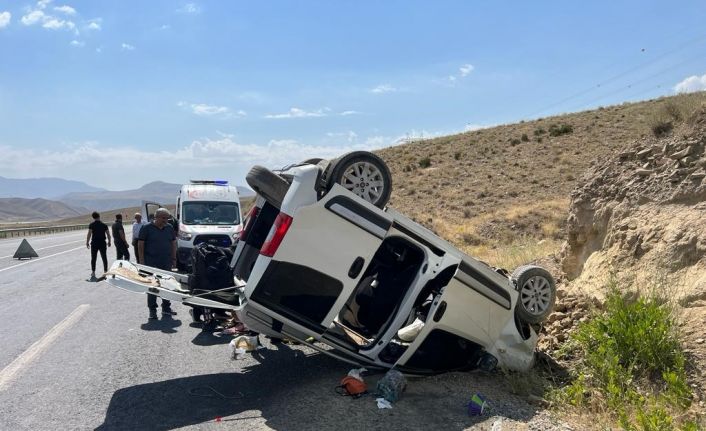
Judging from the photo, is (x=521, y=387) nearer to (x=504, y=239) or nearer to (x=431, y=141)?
(x=504, y=239)

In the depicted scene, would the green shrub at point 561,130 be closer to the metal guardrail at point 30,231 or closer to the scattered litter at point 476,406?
the scattered litter at point 476,406

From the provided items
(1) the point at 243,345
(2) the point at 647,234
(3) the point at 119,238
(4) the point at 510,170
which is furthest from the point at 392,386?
(4) the point at 510,170

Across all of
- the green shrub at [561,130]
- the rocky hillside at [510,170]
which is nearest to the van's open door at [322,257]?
the rocky hillside at [510,170]

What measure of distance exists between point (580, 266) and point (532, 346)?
10.1 ft

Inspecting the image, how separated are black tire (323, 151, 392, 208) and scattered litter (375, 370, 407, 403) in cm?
158

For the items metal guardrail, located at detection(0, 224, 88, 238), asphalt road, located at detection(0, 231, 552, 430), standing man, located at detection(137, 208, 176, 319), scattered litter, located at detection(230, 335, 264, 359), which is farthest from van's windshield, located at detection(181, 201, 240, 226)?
metal guardrail, located at detection(0, 224, 88, 238)

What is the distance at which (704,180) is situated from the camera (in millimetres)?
6691

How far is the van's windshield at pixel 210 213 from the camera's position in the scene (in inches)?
635

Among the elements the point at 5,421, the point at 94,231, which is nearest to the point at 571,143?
the point at 94,231

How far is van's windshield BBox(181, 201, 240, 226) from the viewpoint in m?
16.1

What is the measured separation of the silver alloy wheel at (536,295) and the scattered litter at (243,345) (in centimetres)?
330

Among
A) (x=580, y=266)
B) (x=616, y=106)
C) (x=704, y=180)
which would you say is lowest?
(x=580, y=266)

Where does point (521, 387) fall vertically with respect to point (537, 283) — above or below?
below

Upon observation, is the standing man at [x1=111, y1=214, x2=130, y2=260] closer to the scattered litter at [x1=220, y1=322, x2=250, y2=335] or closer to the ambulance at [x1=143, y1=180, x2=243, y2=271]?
the ambulance at [x1=143, y1=180, x2=243, y2=271]
